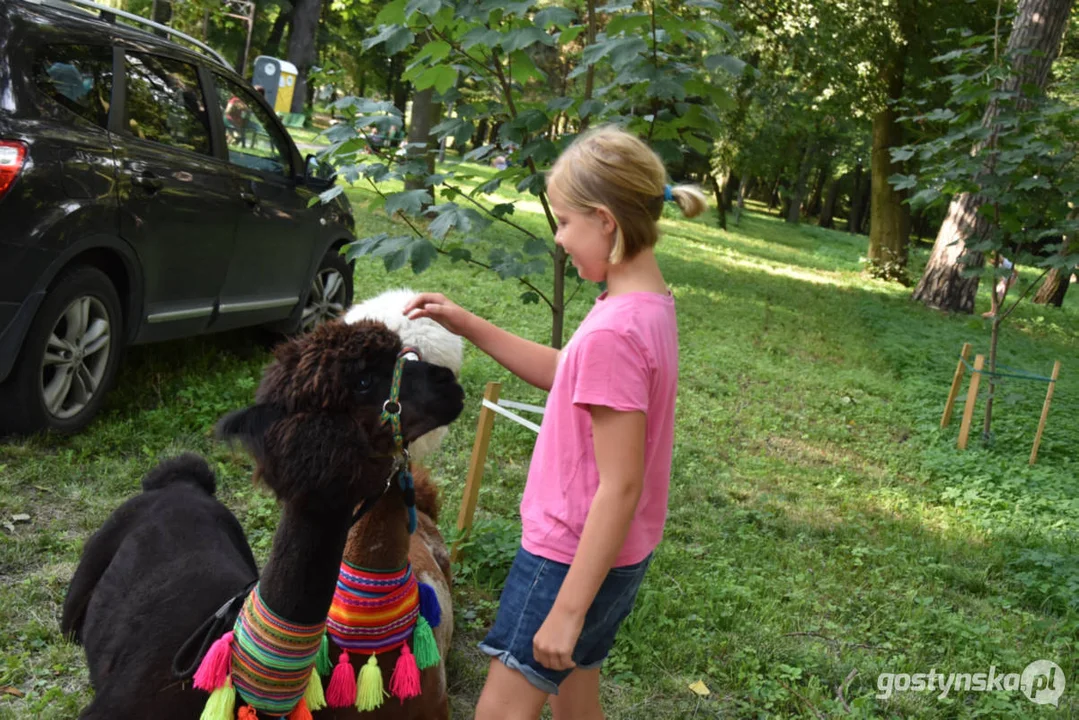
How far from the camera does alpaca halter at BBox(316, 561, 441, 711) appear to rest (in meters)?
2.35

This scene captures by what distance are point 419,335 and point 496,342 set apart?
1.39 metres

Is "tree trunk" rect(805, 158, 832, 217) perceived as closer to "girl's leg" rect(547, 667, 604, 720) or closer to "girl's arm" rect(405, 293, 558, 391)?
"girl's arm" rect(405, 293, 558, 391)

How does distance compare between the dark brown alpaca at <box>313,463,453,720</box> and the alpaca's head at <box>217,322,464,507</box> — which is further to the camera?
the dark brown alpaca at <box>313,463,453,720</box>

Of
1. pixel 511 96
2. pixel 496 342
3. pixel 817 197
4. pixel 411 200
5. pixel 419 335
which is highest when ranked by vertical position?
pixel 817 197

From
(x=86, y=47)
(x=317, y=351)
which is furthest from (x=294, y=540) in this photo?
(x=86, y=47)

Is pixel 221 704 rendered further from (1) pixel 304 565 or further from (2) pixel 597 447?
(2) pixel 597 447

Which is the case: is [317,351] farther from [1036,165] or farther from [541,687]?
[1036,165]

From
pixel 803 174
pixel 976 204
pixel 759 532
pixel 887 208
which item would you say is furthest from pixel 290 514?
pixel 803 174

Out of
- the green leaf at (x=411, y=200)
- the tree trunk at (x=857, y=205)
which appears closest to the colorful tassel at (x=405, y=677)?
the green leaf at (x=411, y=200)

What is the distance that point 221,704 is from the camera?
6.81 feet

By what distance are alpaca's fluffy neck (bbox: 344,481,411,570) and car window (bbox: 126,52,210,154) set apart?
3659mm

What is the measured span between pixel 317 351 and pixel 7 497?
117 inches

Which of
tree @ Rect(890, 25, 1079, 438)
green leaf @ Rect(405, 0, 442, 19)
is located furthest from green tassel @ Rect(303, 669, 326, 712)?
tree @ Rect(890, 25, 1079, 438)

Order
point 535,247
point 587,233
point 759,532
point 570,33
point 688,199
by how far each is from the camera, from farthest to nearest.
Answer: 1. point 759,532
2. point 535,247
3. point 570,33
4. point 688,199
5. point 587,233
